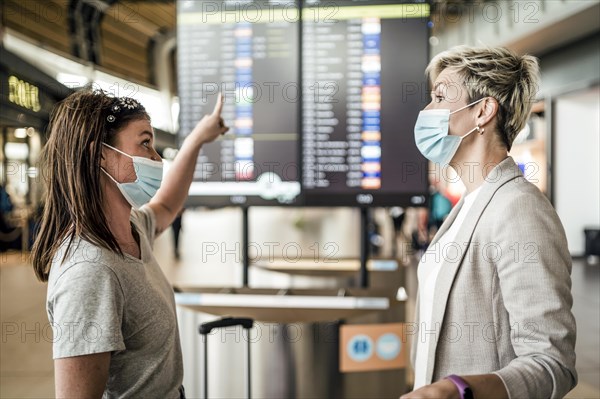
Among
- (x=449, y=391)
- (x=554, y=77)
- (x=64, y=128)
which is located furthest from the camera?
(x=554, y=77)

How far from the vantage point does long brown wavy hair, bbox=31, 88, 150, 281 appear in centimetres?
119

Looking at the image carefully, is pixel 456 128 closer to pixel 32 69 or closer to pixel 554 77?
pixel 32 69

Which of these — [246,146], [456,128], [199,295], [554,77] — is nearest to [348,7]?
[246,146]

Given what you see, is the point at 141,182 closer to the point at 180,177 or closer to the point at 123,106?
the point at 123,106

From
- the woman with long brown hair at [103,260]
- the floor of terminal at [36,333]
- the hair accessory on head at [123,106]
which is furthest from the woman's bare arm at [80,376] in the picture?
the floor of terminal at [36,333]

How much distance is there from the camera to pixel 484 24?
885cm

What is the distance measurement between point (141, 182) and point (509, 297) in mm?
921

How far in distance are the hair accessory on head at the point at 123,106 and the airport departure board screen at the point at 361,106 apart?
1.14 m

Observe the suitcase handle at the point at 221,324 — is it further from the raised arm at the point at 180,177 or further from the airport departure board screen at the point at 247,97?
the airport departure board screen at the point at 247,97

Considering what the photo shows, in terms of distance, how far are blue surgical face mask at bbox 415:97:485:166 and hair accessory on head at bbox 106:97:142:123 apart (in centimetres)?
77

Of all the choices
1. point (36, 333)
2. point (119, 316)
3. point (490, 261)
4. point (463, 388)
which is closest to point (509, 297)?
point (490, 261)

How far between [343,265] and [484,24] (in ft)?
24.3

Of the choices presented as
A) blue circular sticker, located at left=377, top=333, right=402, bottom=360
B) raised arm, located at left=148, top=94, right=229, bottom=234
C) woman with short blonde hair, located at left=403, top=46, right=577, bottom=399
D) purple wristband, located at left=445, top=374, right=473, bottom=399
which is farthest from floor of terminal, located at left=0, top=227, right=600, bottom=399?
purple wristband, located at left=445, top=374, right=473, bottom=399

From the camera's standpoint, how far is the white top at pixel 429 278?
4.16 feet
